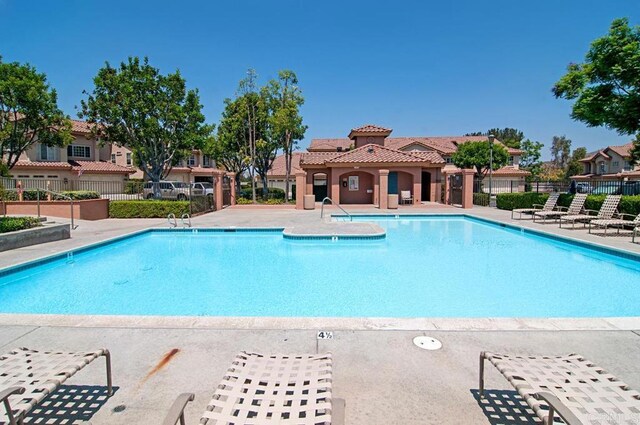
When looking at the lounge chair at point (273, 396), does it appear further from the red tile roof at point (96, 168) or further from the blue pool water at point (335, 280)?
the red tile roof at point (96, 168)

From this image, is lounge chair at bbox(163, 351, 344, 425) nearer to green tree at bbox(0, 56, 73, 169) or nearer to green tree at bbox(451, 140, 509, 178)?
green tree at bbox(0, 56, 73, 169)

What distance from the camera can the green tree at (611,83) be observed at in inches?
555

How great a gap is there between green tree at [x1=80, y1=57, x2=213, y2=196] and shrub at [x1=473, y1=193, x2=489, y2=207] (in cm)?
1931

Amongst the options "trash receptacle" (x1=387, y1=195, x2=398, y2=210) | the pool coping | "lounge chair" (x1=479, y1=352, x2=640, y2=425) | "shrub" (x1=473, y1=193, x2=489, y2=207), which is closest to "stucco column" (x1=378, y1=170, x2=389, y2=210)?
"trash receptacle" (x1=387, y1=195, x2=398, y2=210)

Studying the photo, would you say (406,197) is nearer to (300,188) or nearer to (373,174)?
(373,174)

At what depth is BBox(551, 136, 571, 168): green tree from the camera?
307 ft

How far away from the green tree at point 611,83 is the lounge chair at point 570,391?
1615cm

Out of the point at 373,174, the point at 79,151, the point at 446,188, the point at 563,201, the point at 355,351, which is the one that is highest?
the point at 79,151

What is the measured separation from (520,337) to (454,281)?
14.1 feet

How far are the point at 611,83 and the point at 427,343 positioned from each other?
16.8m

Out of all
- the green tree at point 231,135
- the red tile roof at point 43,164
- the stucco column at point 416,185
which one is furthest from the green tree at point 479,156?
the red tile roof at point 43,164

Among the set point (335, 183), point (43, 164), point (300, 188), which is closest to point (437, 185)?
point (335, 183)

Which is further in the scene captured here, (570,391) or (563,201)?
(563,201)

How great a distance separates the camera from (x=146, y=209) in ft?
63.3
